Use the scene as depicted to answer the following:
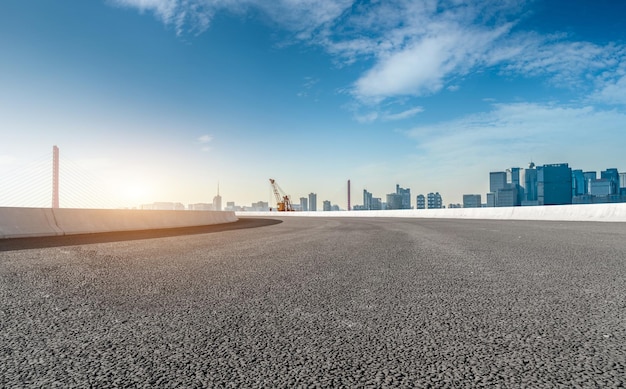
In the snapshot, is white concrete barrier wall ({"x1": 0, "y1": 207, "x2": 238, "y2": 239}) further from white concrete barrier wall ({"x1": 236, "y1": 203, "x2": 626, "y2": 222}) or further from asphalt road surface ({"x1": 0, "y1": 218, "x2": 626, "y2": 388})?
white concrete barrier wall ({"x1": 236, "y1": 203, "x2": 626, "y2": 222})

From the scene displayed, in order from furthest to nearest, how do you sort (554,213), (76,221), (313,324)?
1. (554,213)
2. (76,221)
3. (313,324)

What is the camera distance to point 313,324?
10.3 ft

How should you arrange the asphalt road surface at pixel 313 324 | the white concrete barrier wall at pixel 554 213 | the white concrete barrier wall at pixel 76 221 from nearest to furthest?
the asphalt road surface at pixel 313 324
the white concrete barrier wall at pixel 76 221
the white concrete barrier wall at pixel 554 213

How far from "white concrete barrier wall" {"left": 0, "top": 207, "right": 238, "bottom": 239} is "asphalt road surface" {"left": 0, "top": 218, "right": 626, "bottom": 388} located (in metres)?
5.56

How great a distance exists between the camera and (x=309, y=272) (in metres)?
5.51

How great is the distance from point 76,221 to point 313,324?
467 inches

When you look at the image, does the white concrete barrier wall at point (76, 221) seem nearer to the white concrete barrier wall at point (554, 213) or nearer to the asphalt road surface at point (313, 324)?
the asphalt road surface at point (313, 324)

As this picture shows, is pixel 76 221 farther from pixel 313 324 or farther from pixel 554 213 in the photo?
pixel 554 213

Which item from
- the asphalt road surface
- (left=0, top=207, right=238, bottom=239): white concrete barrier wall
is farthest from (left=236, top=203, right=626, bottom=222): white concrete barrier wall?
(left=0, top=207, right=238, bottom=239): white concrete barrier wall

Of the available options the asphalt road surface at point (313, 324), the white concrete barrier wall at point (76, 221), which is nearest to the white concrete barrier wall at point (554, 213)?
the asphalt road surface at point (313, 324)

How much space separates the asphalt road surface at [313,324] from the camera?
224cm

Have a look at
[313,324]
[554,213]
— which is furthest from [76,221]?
[554,213]

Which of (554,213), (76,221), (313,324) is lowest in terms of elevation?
(313,324)

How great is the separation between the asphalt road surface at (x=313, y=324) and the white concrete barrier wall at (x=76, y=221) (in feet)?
18.3
